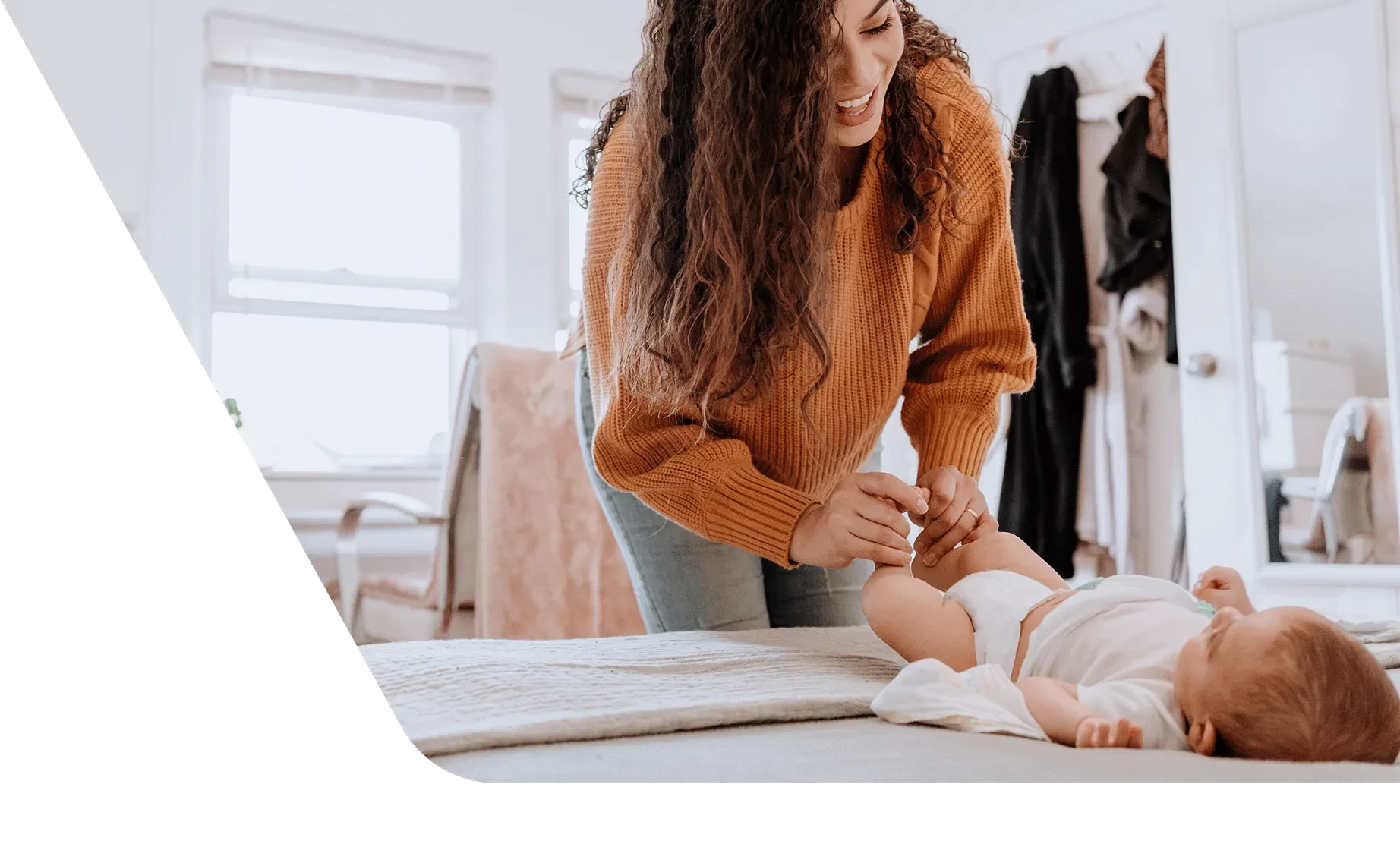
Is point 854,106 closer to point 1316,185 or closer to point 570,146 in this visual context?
point 1316,185

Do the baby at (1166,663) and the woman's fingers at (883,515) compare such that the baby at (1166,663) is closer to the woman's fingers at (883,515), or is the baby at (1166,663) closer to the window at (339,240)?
the woman's fingers at (883,515)

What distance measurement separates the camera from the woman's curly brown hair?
1.08 metres

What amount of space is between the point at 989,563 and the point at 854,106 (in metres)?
0.47

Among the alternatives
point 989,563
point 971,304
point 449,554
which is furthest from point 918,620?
point 449,554

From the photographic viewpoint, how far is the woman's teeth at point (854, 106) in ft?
3.65

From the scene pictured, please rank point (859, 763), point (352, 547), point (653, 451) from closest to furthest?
point (859, 763) < point (653, 451) < point (352, 547)

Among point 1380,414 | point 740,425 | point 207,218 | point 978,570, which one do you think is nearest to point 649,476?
point 740,425

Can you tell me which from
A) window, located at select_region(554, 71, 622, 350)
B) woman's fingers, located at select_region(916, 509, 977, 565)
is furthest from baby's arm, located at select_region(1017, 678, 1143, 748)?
window, located at select_region(554, 71, 622, 350)

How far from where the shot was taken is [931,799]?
43cm

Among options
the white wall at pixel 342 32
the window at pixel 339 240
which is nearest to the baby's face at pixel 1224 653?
Result: the white wall at pixel 342 32

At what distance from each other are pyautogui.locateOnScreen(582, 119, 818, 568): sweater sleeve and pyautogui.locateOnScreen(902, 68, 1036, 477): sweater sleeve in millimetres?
230

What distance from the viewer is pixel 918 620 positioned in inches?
37.7

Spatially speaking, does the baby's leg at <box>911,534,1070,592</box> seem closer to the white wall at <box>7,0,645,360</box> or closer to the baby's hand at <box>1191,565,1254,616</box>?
the baby's hand at <box>1191,565,1254,616</box>

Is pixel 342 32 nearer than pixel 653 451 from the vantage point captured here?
No
